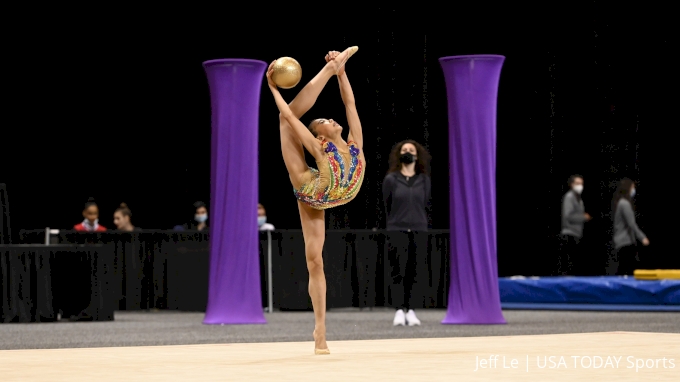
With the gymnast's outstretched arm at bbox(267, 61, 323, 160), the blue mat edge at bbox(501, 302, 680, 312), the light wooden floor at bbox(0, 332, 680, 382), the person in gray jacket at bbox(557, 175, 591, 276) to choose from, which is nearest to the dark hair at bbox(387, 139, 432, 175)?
the light wooden floor at bbox(0, 332, 680, 382)

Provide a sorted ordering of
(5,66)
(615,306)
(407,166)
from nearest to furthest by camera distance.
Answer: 1. (407,166)
2. (615,306)
3. (5,66)

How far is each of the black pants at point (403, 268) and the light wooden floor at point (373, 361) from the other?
1.98m

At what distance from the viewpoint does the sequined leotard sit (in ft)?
19.7

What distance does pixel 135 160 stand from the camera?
1511cm

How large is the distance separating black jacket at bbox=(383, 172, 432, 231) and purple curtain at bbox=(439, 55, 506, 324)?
0.97ft

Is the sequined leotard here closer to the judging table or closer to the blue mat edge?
the judging table

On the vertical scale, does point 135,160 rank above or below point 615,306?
above

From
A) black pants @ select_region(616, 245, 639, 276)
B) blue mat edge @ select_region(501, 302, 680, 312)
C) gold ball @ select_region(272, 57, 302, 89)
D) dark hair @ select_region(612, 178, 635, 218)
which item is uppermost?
gold ball @ select_region(272, 57, 302, 89)

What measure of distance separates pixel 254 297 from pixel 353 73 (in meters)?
6.43

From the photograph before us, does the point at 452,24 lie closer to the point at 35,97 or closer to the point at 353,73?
the point at 353,73

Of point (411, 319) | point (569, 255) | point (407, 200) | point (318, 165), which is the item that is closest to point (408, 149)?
point (407, 200)

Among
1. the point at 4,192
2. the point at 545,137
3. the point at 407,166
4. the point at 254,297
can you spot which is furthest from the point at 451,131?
the point at 545,137

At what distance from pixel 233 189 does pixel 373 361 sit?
418 centimetres

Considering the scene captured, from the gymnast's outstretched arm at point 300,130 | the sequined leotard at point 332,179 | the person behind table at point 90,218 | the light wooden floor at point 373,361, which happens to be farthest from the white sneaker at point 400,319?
the person behind table at point 90,218
